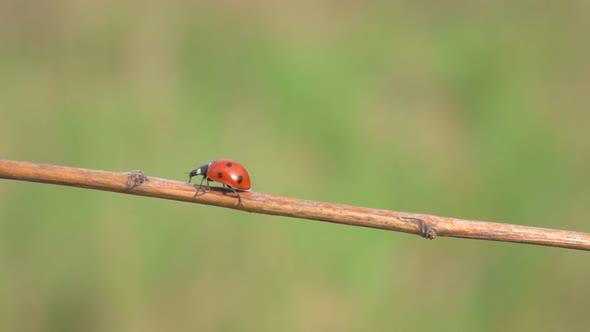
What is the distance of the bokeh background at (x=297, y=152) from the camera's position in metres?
2.51

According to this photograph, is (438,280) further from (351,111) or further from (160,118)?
(160,118)

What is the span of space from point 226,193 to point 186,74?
65.8 inches

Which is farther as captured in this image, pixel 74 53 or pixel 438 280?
pixel 74 53

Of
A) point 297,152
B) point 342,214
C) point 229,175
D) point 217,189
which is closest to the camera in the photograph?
point 342,214

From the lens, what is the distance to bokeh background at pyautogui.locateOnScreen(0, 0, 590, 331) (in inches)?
98.7

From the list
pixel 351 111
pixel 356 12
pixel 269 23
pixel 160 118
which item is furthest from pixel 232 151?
pixel 356 12

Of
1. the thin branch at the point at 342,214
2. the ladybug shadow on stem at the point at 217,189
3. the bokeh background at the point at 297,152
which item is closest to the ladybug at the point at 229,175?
the ladybug shadow on stem at the point at 217,189

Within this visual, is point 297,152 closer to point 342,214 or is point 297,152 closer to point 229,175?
point 229,175

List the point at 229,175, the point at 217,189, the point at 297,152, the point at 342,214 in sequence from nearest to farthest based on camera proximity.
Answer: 1. the point at 342,214
2. the point at 217,189
3. the point at 229,175
4. the point at 297,152

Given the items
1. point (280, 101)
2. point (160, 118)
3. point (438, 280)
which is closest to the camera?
point (438, 280)

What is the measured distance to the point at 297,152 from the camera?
2955 mm

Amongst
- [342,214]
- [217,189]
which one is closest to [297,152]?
[217,189]

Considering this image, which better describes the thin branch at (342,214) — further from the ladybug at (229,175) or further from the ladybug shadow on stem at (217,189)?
the ladybug at (229,175)

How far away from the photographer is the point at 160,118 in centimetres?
296
